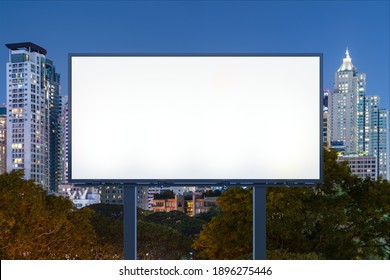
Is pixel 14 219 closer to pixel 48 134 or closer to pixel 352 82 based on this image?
pixel 48 134

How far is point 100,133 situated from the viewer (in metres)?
5.18

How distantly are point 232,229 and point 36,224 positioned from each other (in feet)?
11.1

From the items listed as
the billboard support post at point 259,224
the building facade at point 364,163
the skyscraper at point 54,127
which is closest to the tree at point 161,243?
the billboard support post at point 259,224

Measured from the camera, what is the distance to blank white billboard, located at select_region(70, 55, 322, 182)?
5.18m

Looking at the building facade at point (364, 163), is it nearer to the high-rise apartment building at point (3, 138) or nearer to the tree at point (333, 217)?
the tree at point (333, 217)

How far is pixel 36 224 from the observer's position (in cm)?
751

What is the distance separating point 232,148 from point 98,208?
1301 cm

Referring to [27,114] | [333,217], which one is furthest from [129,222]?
[27,114]

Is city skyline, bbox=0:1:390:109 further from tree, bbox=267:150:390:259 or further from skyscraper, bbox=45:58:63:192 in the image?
skyscraper, bbox=45:58:63:192

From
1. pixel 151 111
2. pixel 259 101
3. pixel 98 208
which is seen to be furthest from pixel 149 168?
pixel 98 208

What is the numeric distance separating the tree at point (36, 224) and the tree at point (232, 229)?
2.35 meters

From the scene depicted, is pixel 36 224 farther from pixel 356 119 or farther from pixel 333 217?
pixel 356 119

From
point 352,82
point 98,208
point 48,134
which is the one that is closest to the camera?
point 98,208
